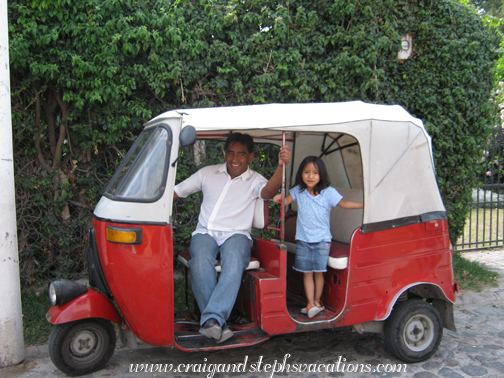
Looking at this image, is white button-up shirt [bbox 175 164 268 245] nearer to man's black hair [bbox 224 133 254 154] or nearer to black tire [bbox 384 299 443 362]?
man's black hair [bbox 224 133 254 154]

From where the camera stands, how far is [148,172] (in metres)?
3.24

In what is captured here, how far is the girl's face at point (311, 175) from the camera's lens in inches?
146

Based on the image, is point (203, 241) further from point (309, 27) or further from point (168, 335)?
point (309, 27)

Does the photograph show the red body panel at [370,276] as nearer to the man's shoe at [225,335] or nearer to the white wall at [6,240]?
the man's shoe at [225,335]

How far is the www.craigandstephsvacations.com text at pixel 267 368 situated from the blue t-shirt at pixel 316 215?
1.08m

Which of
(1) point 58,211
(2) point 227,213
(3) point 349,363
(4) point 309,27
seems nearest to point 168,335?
(2) point 227,213

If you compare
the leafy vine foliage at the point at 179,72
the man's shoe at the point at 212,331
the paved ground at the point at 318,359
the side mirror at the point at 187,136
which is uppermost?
the leafy vine foliage at the point at 179,72

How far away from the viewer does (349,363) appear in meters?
3.71

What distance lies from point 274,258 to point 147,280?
1032 millimetres

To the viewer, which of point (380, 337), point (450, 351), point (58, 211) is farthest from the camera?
point (58, 211)

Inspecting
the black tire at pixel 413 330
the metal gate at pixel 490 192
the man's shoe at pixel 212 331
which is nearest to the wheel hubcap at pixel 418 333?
the black tire at pixel 413 330

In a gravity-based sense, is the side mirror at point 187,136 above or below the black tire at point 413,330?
above

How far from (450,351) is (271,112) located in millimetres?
2794

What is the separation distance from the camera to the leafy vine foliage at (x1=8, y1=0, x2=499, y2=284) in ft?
16.3
